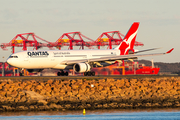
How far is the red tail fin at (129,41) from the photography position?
56031 millimetres

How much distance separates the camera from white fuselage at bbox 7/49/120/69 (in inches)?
1829

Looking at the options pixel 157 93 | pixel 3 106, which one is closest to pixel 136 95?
pixel 157 93

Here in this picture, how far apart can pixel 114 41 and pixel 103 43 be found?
3870mm

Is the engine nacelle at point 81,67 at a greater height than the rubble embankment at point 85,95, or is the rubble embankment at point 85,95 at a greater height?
the engine nacelle at point 81,67

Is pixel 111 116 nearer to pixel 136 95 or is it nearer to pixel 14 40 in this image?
pixel 136 95

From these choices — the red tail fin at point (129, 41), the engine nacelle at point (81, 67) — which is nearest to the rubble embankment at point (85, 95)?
the engine nacelle at point (81, 67)

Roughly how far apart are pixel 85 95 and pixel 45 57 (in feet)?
63.5

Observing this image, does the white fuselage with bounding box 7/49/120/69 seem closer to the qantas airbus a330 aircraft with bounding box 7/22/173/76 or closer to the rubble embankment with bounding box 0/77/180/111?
→ the qantas airbus a330 aircraft with bounding box 7/22/173/76

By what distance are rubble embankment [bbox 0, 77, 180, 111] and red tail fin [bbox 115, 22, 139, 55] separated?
22361 millimetres

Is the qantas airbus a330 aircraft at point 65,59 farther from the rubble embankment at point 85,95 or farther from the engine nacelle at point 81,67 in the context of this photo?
the rubble embankment at point 85,95

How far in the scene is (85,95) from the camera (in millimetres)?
29375

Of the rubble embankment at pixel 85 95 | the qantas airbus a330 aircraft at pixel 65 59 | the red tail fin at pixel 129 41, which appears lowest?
the rubble embankment at pixel 85 95

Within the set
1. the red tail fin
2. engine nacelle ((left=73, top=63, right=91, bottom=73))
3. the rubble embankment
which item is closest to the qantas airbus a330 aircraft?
engine nacelle ((left=73, top=63, right=91, bottom=73))

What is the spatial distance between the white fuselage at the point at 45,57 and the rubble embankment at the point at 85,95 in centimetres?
1414
